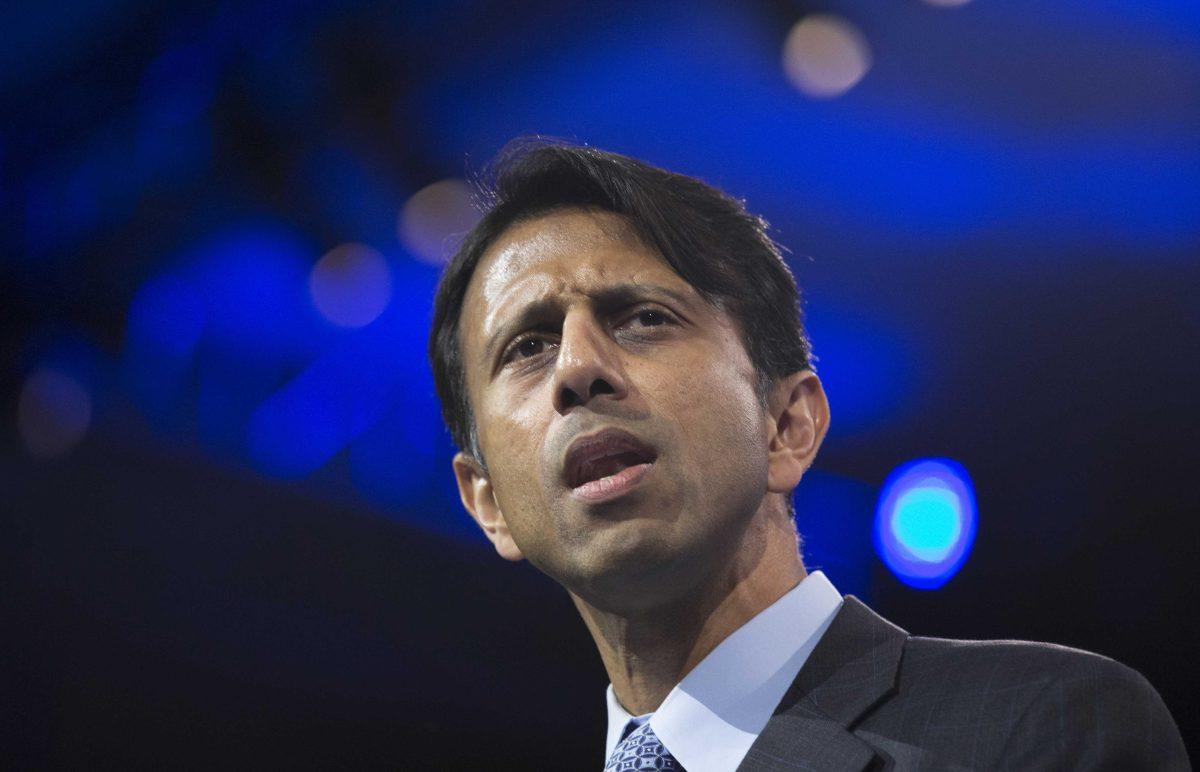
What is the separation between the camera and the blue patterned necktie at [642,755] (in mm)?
1711

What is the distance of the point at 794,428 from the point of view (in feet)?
6.85

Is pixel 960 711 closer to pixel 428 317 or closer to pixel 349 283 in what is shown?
pixel 428 317

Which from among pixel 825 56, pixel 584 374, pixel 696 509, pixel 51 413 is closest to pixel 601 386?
pixel 584 374

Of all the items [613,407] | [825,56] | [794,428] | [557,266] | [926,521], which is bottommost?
[926,521]

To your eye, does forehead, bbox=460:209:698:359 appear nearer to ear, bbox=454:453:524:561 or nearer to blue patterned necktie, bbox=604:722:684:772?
ear, bbox=454:453:524:561

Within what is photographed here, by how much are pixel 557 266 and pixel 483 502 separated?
1.97 feet

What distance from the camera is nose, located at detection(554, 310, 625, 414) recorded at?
178 centimetres

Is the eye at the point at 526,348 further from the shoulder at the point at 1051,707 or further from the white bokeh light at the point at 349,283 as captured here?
the white bokeh light at the point at 349,283

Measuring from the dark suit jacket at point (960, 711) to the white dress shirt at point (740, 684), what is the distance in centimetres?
4

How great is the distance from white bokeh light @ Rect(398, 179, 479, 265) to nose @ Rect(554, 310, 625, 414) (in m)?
2.11

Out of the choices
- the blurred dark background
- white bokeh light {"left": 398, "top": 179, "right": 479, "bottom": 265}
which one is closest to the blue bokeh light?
the blurred dark background

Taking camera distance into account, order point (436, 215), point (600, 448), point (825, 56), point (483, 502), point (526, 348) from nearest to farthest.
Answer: point (600, 448) < point (526, 348) < point (483, 502) < point (825, 56) < point (436, 215)

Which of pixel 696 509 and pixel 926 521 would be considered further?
pixel 926 521

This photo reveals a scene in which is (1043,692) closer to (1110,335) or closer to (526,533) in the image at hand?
(526,533)
